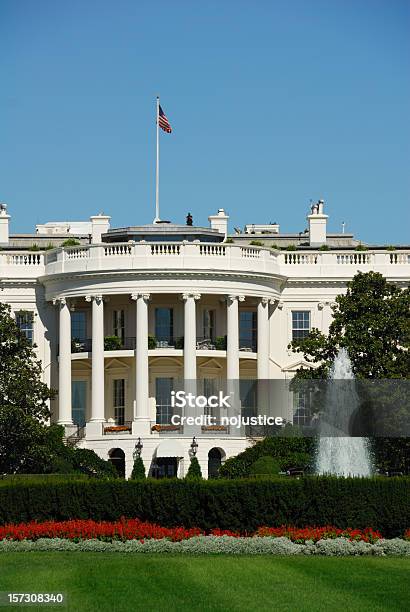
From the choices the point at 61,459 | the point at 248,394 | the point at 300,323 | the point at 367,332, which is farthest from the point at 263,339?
the point at 61,459

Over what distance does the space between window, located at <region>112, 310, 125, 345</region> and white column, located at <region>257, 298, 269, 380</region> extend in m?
6.36

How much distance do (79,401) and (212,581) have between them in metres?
45.9

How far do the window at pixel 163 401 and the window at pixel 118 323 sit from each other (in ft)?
9.93

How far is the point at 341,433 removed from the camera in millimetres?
69125

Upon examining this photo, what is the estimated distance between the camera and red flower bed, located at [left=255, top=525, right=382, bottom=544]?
150ft

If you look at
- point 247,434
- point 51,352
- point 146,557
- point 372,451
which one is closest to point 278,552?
point 146,557

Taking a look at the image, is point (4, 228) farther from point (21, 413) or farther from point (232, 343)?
point (21, 413)

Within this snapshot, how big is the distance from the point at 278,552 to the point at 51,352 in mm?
40688

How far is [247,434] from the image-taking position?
79.4 metres

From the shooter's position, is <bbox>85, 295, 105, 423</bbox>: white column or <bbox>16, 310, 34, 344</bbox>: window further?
<bbox>85, 295, 105, 423</bbox>: white column

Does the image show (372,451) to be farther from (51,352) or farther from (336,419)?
(51,352)

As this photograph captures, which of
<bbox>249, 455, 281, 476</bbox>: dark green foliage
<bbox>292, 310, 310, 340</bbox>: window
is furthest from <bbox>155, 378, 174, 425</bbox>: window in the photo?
<bbox>249, 455, 281, 476</bbox>: dark green foliage
